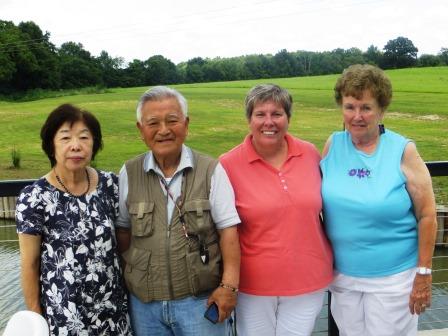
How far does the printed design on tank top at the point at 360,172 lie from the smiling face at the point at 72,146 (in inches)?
46.9

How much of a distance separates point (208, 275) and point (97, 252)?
0.48 metres

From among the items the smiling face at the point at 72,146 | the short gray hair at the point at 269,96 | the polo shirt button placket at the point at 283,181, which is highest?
the short gray hair at the point at 269,96

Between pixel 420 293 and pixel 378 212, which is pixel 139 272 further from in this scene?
pixel 420 293

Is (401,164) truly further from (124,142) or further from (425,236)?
(124,142)

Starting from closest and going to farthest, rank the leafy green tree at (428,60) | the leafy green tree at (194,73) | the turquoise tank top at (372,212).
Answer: the turquoise tank top at (372,212), the leafy green tree at (428,60), the leafy green tree at (194,73)

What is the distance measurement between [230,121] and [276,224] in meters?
28.4

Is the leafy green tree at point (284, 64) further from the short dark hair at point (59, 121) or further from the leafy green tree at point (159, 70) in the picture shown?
the short dark hair at point (59, 121)

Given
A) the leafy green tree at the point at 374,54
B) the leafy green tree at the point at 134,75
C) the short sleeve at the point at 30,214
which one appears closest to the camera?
the short sleeve at the point at 30,214

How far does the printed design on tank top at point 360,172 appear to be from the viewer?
223 cm

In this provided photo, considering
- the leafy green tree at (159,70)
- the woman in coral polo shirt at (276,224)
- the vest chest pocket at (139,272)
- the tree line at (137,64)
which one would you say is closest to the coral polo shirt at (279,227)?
the woman in coral polo shirt at (276,224)

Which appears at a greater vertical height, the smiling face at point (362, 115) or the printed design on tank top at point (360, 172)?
the smiling face at point (362, 115)

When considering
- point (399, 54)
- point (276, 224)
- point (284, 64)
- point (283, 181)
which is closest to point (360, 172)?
point (283, 181)

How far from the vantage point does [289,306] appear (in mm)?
2324

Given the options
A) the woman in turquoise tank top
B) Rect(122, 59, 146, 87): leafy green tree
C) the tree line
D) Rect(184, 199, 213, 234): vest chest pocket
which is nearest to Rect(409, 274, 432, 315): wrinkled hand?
the woman in turquoise tank top
